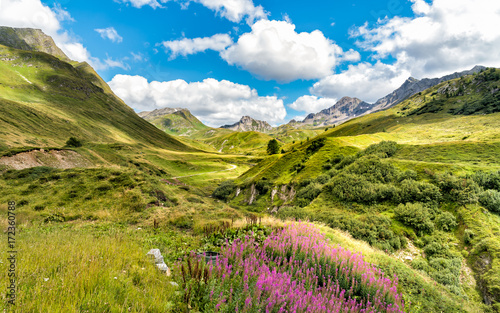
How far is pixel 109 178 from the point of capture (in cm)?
2275

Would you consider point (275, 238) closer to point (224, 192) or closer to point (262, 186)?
point (262, 186)

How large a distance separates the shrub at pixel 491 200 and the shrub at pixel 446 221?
2288 mm

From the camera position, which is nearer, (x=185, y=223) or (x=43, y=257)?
(x=43, y=257)

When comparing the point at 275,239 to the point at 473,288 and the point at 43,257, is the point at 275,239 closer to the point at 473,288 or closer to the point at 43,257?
the point at 43,257

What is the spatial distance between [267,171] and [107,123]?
154 m

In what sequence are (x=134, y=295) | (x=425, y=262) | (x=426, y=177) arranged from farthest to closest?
1. (x=426, y=177)
2. (x=425, y=262)
3. (x=134, y=295)

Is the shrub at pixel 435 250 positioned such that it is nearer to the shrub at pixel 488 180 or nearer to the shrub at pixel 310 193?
the shrub at pixel 488 180

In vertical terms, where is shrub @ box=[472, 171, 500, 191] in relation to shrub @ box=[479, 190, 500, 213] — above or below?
above

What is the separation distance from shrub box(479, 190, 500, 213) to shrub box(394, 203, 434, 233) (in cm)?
329

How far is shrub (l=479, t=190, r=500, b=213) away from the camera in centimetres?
1350

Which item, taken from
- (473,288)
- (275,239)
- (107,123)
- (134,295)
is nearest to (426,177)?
(473,288)

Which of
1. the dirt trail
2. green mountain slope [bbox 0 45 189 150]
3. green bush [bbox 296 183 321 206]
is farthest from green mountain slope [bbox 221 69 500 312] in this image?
green mountain slope [bbox 0 45 189 150]

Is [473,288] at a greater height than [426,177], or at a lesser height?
lesser

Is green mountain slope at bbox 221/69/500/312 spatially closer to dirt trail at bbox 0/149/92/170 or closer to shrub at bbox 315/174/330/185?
shrub at bbox 315/174/330/185
